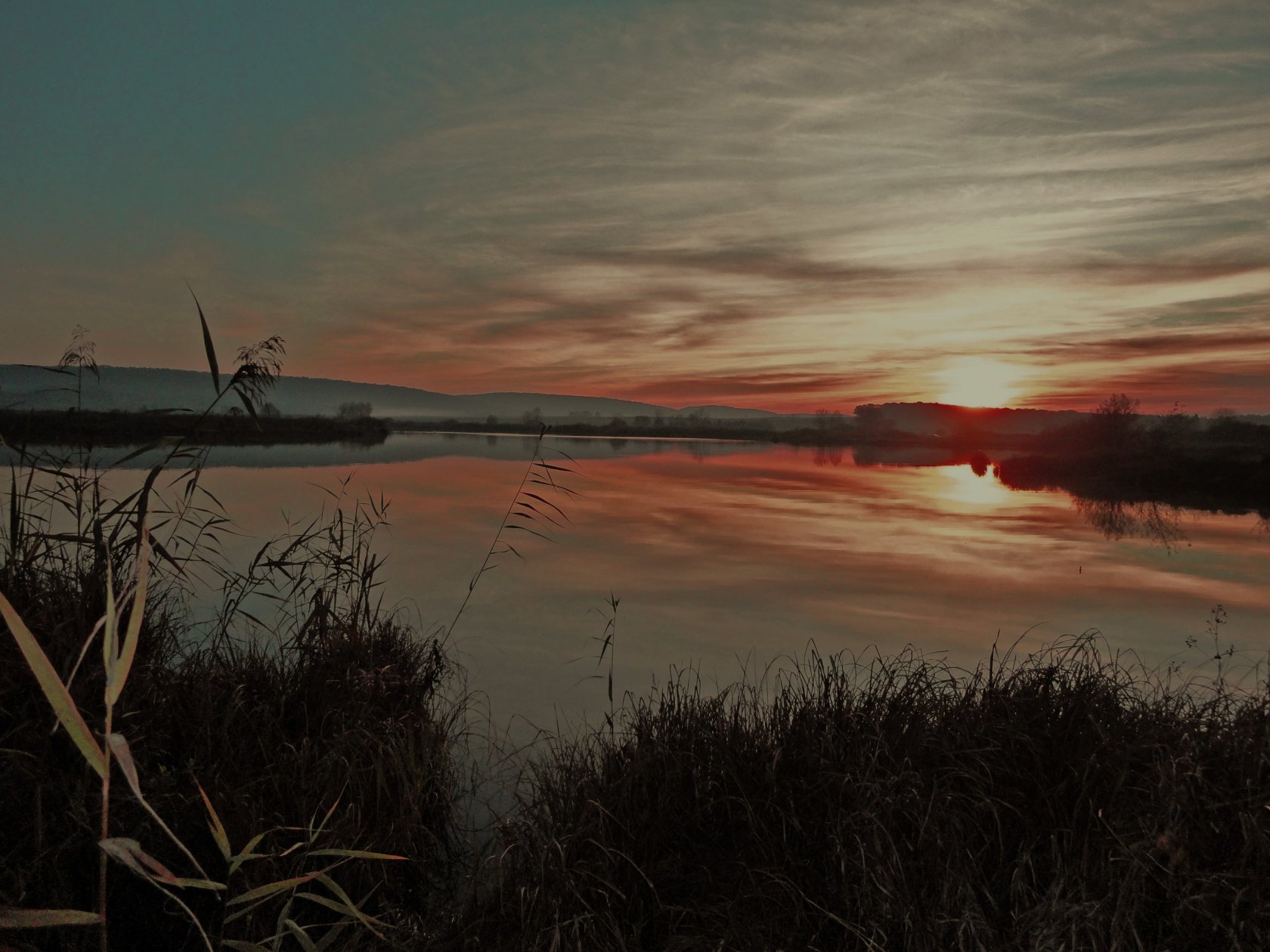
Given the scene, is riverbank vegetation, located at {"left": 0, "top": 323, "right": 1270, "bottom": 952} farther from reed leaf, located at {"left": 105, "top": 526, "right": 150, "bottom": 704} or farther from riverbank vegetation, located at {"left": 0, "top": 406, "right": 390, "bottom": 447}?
reed leaf, located at {"left": 105, "top": 526, "right": 150, "bottom": 704}

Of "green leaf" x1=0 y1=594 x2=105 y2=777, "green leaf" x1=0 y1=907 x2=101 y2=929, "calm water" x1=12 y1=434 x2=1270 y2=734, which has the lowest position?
"calm water" x1=12 y1=434 x2=1270 y2=734

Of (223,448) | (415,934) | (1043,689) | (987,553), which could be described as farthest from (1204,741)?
(223,448)

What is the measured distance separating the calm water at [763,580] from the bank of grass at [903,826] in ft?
6.44

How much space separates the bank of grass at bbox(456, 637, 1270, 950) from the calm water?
1964mm

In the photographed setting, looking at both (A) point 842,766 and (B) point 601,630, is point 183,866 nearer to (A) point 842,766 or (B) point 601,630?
(A) point 842,766

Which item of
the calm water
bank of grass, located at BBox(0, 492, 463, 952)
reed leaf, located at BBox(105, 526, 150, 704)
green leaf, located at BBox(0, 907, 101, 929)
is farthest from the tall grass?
→ the calm water

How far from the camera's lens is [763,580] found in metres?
12.0

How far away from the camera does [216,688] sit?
4.51m

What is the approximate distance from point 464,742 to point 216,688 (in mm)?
1779

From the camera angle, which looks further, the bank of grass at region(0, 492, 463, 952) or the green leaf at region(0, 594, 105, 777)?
the bank of grass at region(0, 492, 463, 952)

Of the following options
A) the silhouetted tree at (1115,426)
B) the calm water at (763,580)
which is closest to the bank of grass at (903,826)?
the calm water at (763,580)

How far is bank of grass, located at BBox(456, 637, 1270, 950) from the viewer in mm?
3195

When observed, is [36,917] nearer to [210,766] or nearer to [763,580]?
[210,766]

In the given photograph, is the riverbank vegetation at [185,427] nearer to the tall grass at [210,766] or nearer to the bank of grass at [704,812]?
the tall grass at [210,766]
